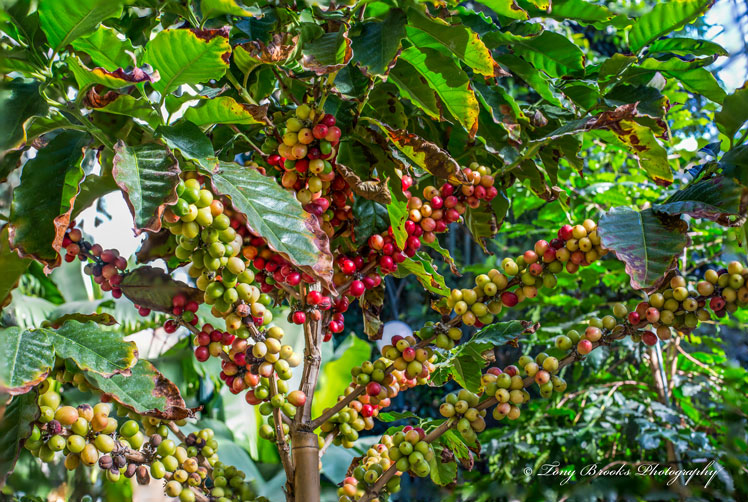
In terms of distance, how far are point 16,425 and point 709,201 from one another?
0.61m

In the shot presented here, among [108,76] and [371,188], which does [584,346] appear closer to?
[371,188]

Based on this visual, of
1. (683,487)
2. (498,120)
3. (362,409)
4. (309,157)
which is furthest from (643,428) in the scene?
(683,487)

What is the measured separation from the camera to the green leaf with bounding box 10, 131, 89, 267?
48cm

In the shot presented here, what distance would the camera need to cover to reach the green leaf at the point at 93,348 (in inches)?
18.9

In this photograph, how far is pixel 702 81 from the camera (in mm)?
638

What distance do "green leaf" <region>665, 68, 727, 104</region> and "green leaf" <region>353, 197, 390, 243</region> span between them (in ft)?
1.16

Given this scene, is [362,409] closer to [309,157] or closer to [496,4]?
[309,157]

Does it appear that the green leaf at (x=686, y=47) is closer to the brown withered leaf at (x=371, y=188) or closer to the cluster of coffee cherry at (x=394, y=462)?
the brown withered leaf at (x=371, y=188)

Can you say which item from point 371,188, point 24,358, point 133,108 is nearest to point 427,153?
point 371,188

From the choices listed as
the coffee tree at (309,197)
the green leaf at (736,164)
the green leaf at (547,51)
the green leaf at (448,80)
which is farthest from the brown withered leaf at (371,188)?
the green leaf at (736,164)

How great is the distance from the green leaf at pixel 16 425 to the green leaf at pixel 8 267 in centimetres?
10

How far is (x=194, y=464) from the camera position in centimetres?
59

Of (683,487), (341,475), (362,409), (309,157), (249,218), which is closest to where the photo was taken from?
(683,487)

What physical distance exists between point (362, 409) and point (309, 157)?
1.07ft
